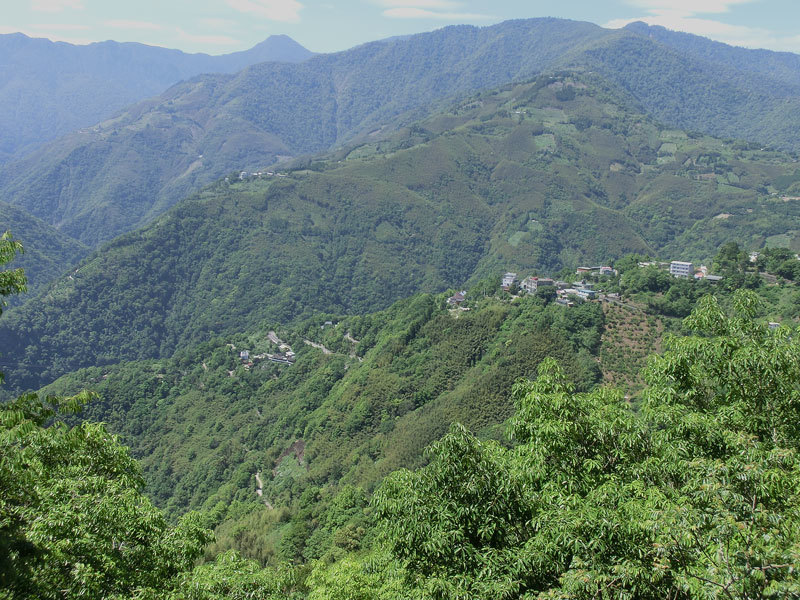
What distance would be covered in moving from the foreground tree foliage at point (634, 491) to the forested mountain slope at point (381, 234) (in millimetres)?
117684

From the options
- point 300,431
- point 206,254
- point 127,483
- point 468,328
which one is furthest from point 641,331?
point 206,254

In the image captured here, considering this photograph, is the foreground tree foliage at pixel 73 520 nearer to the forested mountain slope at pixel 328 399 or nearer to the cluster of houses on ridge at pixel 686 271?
the forested mountain slope at pixel 328 399

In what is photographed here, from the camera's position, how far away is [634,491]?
29.4 ft

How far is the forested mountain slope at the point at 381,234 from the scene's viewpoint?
12975 centimetres

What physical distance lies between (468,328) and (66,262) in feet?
605

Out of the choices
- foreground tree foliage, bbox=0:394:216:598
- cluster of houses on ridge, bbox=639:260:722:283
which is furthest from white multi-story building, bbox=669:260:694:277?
foreground tree foliage, bbox=0:394:216:598

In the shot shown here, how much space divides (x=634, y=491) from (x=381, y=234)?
155494mm

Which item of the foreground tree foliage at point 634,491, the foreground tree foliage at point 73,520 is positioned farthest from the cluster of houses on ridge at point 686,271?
the foreground tree foliage at point 73,520

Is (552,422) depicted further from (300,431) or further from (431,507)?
(300,431)

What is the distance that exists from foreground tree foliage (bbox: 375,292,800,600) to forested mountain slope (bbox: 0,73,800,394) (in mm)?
117684

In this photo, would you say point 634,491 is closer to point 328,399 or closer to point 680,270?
point 328,399

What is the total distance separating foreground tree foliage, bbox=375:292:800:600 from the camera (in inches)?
254

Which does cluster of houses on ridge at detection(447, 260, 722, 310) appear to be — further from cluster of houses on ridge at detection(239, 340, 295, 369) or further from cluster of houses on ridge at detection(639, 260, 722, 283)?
cluster of houses on ridge at detection(239, 340, 295, 369)

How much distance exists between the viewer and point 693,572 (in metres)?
6.06
